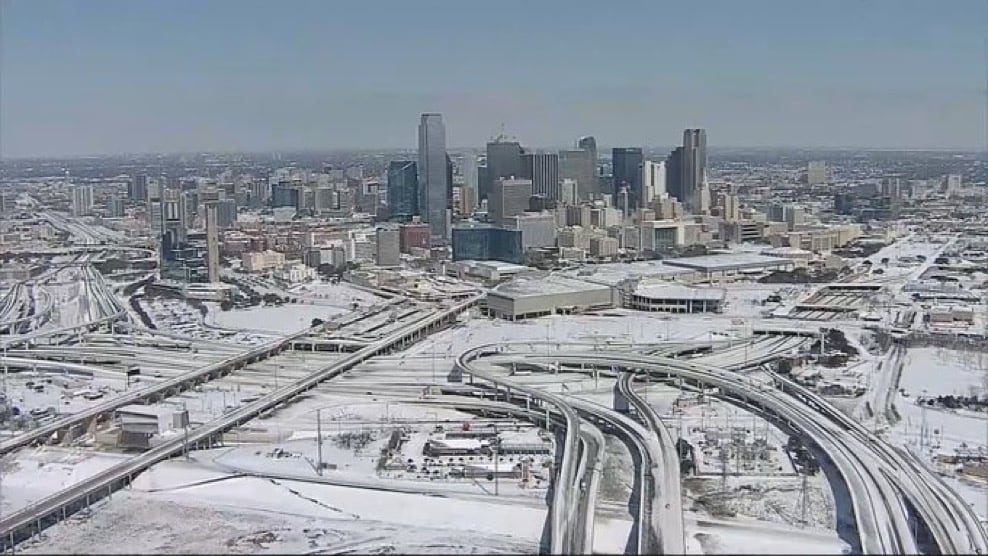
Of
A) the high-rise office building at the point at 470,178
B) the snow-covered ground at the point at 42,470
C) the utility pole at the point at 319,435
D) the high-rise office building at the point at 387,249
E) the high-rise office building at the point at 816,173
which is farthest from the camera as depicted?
the high-rise office building at the point at 816,173

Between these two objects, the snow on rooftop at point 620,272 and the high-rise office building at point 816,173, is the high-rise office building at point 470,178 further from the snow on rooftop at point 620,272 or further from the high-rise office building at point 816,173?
the high-rise office building at point 816,173

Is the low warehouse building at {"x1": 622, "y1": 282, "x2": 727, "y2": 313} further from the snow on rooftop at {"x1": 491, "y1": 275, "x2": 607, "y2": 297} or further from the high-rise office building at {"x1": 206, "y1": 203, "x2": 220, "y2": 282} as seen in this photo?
the high-rise office building at {"x1": 206, "y1": 203, "x2": 220, "y2": 282}

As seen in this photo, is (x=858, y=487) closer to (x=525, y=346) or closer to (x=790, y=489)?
(x=790, y=489)

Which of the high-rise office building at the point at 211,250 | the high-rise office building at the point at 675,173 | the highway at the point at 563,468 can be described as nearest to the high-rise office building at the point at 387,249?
the high-rise office building at the point at 211,250

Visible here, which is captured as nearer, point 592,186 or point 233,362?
point 233,362

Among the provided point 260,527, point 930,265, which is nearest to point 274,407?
point 260,527

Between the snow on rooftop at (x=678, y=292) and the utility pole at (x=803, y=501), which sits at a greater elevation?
the snow on rooftop at (x=678, y=292)
